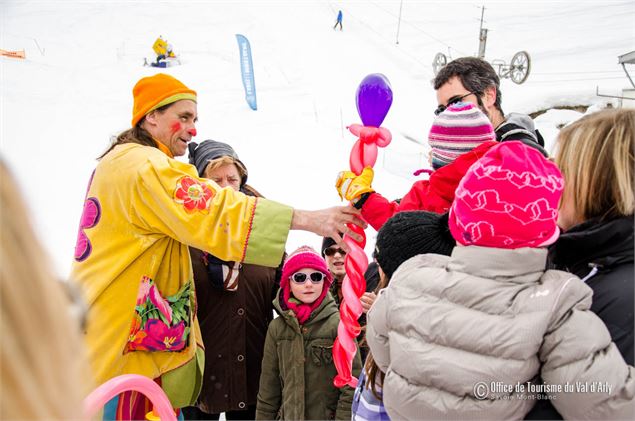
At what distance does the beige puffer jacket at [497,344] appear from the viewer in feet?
4.06

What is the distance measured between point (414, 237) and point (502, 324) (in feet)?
1.47

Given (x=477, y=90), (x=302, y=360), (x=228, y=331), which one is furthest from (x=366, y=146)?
(x=228, y=331)

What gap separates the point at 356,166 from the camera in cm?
222

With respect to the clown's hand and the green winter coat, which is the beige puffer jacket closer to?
the clown's hand

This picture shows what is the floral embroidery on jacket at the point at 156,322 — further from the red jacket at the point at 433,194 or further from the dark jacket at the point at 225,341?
the red jacket at the point at 433,194

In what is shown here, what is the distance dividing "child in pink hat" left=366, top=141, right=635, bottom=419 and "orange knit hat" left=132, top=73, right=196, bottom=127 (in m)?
1.45

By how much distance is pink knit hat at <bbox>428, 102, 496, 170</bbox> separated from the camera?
1.93 meters

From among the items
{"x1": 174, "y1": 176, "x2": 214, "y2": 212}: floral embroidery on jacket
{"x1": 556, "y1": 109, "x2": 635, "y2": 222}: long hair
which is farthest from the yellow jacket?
{"x1": 556, "y1": 109, "x2": 635, "y2": 222}: long hair

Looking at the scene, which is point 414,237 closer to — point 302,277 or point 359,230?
point 359,230

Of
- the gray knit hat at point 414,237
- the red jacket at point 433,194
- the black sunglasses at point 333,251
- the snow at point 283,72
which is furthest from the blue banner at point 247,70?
the gray knit hat at point 414,237

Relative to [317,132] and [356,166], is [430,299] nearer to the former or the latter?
[356,166]

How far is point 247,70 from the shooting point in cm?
1512

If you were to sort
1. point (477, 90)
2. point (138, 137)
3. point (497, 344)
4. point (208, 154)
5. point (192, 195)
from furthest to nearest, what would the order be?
point (208, 154)
point (477, 90)
point (138, 137)
point (192, 195)
point (497, 344)

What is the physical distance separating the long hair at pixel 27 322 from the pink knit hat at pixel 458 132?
1.62 metres
